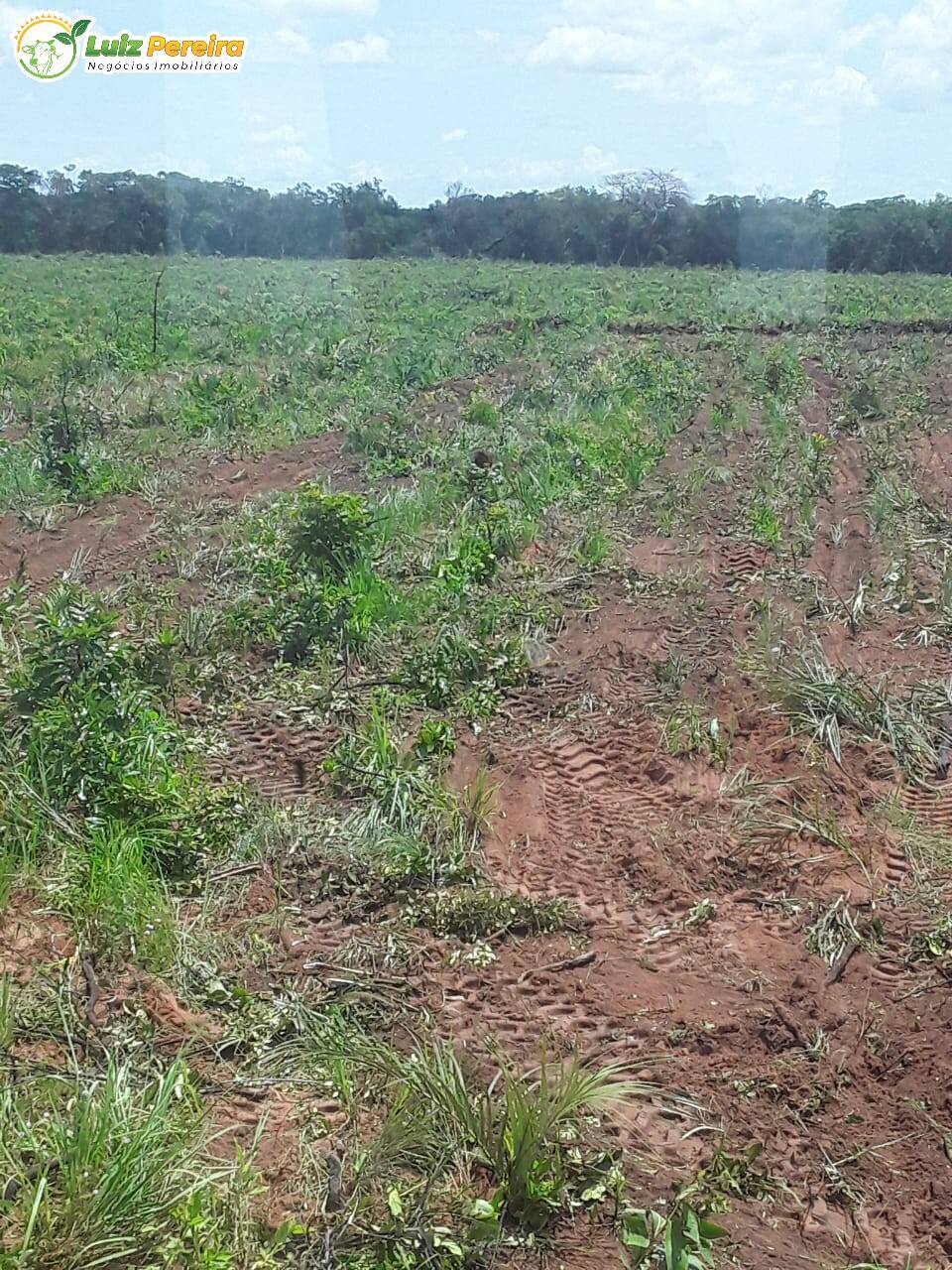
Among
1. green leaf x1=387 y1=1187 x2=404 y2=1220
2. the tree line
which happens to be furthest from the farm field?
the tree line

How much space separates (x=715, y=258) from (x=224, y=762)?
46.8 m

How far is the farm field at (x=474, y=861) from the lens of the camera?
2777 mm

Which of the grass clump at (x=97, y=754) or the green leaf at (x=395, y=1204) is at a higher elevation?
the grass clump at (x=97, y=754)

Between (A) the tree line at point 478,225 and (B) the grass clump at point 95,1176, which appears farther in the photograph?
(A) the tree line at point 478,225

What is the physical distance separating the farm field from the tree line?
37546mm

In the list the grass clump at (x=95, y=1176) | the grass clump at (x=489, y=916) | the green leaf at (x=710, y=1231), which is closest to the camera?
the grass clump at (x=95, y=1176)

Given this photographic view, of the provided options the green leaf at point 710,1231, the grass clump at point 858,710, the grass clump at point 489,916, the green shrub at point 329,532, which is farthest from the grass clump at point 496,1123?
the green shrub at point 329,532

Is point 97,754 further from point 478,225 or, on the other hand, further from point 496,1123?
point 478,225

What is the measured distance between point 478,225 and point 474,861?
166 ft

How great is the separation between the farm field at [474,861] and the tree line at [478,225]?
37546 millimetres

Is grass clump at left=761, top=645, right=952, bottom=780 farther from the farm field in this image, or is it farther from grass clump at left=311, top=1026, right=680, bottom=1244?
grass clump at left=311, top=1026, right=680, bottom=1244

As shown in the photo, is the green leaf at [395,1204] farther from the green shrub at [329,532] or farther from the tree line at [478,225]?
the tree line at [478,225]

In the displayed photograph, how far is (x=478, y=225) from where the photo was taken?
5103 cm

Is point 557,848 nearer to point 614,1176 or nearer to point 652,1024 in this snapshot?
point 652,1024
